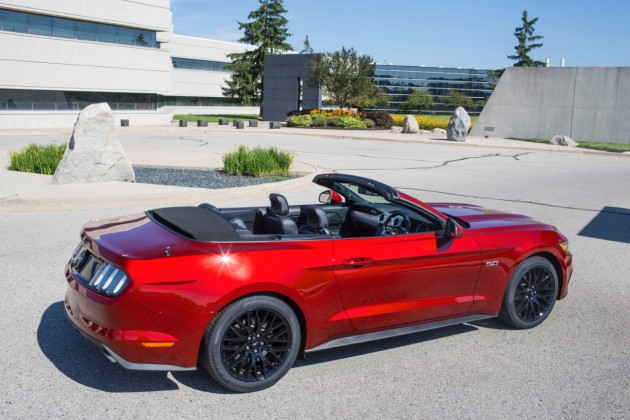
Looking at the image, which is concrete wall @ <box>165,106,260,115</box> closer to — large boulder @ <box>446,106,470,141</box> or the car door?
large boulder @ <box>446,106,470,141</box>

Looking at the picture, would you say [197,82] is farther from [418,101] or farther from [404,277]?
[404,277]

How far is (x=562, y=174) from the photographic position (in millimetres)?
19438

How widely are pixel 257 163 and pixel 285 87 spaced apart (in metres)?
43.0

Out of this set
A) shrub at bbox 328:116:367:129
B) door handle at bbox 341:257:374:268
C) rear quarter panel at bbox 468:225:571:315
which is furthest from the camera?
shrub at bbox 328:116:367:129

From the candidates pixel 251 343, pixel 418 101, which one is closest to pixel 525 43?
pixel 418 101

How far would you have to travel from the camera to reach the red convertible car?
13.3 ft

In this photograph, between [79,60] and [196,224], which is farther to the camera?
[79,60]

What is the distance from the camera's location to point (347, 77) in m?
48.6

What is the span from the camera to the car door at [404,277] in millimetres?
4684

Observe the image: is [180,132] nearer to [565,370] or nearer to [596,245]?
[596,245]

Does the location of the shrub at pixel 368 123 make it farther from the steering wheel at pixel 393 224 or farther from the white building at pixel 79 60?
the steering wheel at pixel 393 224

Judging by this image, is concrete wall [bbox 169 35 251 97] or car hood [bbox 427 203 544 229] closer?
car hood [bbox 427 203 544 229]

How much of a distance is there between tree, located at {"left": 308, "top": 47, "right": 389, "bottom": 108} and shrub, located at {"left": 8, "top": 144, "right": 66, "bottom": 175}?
35.1m

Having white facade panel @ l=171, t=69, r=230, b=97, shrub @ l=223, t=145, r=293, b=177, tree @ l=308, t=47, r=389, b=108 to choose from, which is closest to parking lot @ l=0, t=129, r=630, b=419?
shrub @ l=223, t=145, r=293, b=177
